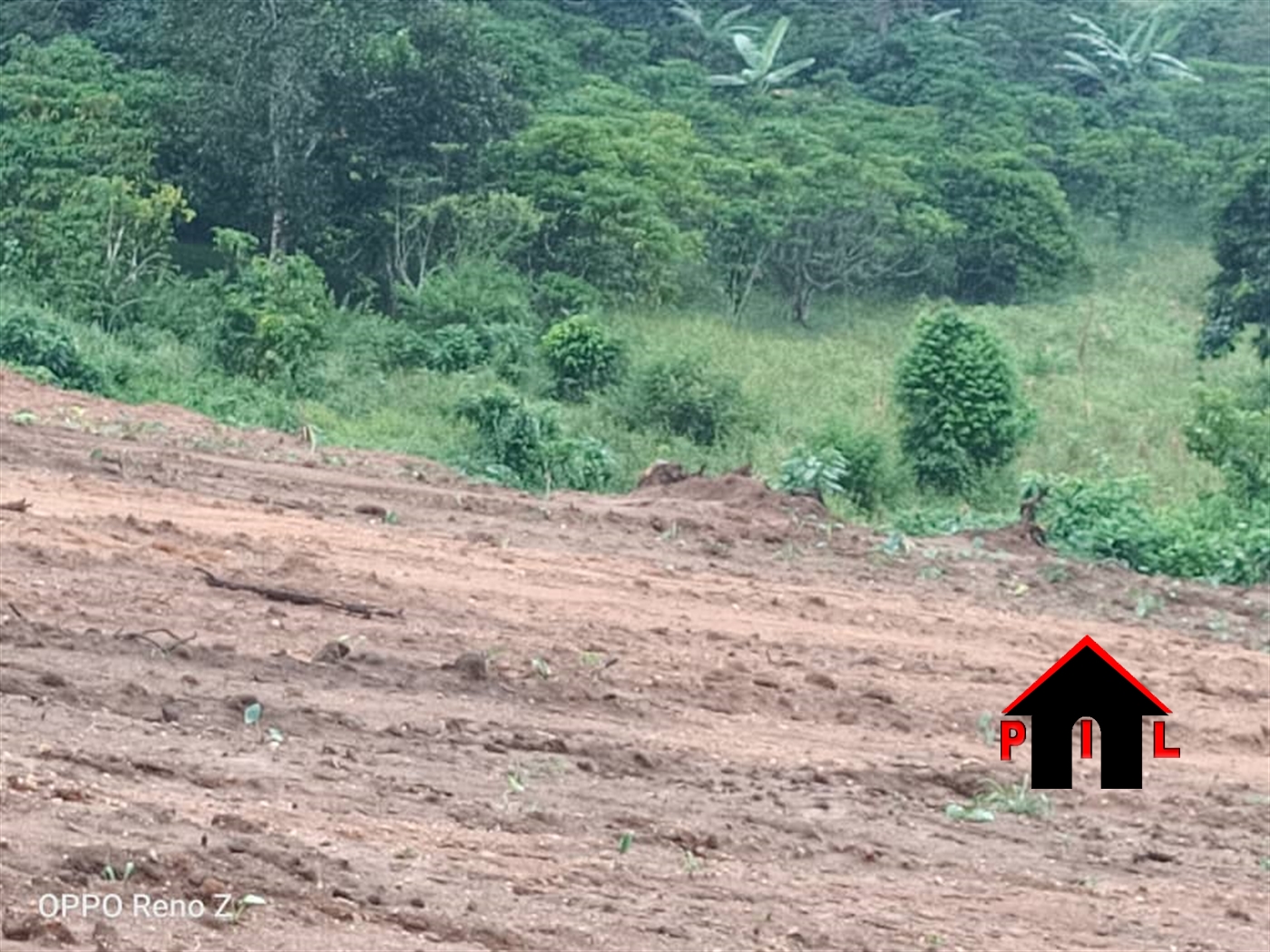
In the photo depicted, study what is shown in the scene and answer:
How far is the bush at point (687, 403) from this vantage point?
17531 mm

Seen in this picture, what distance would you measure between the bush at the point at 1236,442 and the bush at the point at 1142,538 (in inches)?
68.7

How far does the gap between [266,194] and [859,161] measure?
23.3 ft

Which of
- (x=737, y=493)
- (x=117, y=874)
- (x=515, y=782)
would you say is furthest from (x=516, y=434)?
(x=117, y=874)

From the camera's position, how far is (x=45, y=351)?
52.5 ft

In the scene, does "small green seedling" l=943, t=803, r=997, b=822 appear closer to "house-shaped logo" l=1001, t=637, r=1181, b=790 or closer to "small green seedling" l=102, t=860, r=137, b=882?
"house-shaped logo" l=1001, t=637, r=1181, b=790

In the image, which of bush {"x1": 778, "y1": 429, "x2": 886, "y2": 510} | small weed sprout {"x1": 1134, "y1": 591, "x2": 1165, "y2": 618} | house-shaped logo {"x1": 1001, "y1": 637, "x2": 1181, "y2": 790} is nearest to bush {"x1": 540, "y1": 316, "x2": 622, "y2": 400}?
bush {"x1": 778, "y1": 429, "x2": 886, "y2": 510}

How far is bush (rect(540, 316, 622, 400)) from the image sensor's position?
18688 millimetres

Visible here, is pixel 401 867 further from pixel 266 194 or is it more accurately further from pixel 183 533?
pixel 266 194

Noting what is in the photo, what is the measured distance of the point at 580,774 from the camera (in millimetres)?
5719

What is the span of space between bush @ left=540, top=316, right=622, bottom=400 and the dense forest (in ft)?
0.11

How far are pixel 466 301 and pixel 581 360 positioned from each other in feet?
6.00

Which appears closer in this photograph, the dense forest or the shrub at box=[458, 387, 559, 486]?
the shrub at box=[458, 387, 559, 486]

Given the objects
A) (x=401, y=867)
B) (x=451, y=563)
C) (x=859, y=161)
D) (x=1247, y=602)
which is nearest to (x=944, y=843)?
(x=401, y=867)

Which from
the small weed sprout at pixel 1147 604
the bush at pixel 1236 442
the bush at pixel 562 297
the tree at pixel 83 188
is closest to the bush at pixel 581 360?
the bush at pixel 562 297
